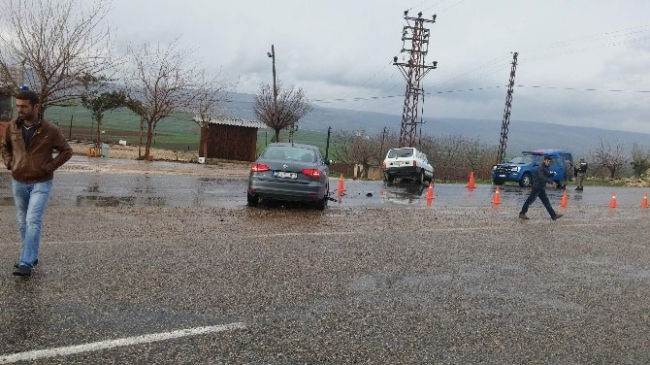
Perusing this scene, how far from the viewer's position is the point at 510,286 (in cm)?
675

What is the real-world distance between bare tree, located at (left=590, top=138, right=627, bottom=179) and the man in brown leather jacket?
167 ft

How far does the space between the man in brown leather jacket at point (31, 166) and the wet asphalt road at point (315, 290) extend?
0.32 metres

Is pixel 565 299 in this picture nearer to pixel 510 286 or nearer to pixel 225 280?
pixel 510 286

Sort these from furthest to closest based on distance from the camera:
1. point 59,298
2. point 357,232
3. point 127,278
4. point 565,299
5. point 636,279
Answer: point 357,232
point 636,279
point 565,299
point 127,278
point 59,298

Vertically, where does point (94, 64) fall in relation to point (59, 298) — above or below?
above

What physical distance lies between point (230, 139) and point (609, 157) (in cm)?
3829

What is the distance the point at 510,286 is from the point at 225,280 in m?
3.43

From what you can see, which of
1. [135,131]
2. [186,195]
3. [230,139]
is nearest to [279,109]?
[230,139]

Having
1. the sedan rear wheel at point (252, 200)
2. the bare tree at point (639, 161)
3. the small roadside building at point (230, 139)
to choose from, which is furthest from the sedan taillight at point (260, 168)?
the bare tree at point (639, 161)

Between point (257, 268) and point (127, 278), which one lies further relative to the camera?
point (257, 268)

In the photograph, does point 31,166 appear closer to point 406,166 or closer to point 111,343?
point 111,343

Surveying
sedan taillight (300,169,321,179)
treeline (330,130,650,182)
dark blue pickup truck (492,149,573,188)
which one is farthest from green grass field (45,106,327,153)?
sedan taillight (300,169,321,179)

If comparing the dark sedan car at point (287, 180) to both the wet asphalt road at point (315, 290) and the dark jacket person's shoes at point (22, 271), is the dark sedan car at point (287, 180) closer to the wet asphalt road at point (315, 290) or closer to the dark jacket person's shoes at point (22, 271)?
the wet asphalt road at point (315, 290)

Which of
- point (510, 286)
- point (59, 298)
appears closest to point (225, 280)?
point (59, 298)
